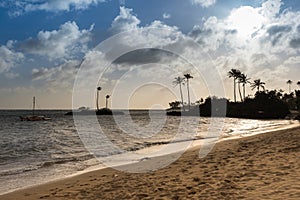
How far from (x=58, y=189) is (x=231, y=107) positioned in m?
96.9

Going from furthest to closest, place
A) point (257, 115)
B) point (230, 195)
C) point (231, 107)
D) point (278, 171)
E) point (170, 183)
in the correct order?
point (231, 107) → point (257, 115) → point (170, 183) → point (278, 171) → point (230, 195)

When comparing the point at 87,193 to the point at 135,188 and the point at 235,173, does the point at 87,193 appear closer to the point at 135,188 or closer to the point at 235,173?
the point at 135,188

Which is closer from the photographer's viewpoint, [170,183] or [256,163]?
[170,183]

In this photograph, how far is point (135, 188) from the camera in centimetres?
948

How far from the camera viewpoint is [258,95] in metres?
87.9

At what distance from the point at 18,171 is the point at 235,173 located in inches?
407

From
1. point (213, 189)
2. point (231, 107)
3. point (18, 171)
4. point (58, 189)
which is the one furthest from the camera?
point (231, 107)

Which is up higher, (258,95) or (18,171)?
(258,95)

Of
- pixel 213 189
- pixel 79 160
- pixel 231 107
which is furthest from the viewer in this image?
pixel 231 107

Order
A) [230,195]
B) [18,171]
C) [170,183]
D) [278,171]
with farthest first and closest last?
[18,171], [170,183], [278,171], [230,195]

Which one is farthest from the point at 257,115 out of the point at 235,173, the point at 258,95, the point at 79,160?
the point at 235,173

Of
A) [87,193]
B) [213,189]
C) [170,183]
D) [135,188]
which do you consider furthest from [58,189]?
[213,189]

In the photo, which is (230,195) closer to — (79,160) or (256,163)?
(256,163)

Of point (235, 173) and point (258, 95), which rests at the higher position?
point (258, 95)
